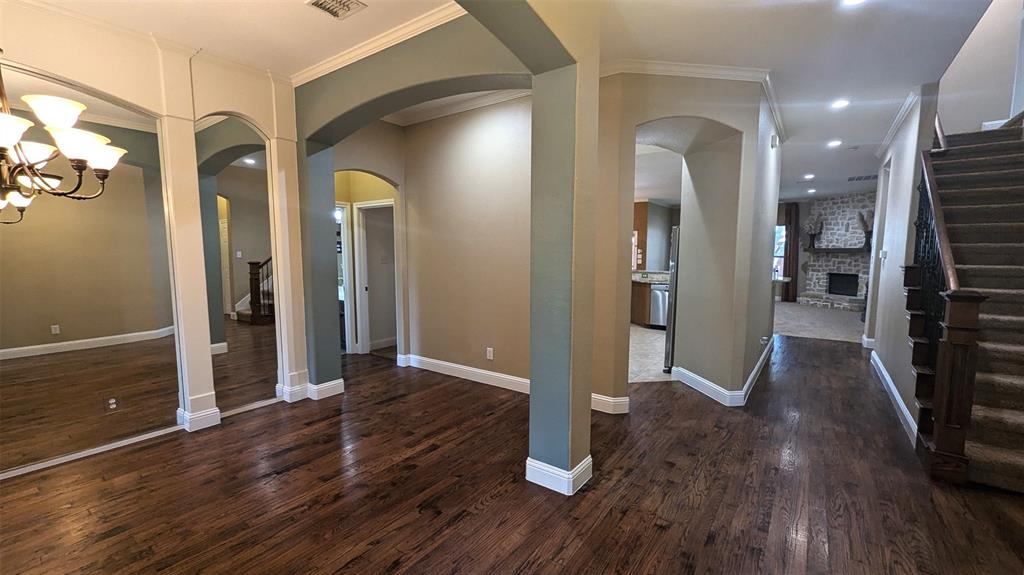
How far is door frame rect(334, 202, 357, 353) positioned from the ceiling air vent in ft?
9.91

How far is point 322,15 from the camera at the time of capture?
2592mm

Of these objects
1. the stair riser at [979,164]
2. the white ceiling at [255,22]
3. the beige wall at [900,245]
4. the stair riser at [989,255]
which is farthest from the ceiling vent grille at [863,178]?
the white ceiling at [255,22]

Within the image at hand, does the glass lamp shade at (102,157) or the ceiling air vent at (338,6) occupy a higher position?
the ceiling air vent at (338,6)

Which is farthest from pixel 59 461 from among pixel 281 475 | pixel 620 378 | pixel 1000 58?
pixel 1000 58

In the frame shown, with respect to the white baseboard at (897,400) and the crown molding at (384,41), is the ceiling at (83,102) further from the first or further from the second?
the white baseboard at (897,400)

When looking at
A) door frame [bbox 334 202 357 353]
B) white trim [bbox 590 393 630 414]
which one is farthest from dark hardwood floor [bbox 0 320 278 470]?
white trim [bbox 590 393 630 414]

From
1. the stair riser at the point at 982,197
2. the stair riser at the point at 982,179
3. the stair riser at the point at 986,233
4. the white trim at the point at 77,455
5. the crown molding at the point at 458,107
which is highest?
the crown molding at the point at 458,107

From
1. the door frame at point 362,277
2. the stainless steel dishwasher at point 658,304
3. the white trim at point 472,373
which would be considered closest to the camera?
the white trim at point 472,373

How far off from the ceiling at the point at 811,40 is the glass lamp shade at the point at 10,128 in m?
3.30

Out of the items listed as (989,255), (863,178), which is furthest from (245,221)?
(863,178)

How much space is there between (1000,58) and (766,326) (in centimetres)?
363

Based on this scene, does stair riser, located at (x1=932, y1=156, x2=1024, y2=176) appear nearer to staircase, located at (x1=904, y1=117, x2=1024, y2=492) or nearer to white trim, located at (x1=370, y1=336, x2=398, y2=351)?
staircase, located at (x1=904, y1=117, x2=1024, y2=492)

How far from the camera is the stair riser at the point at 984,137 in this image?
4316 mm

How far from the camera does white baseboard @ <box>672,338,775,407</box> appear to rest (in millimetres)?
3641
